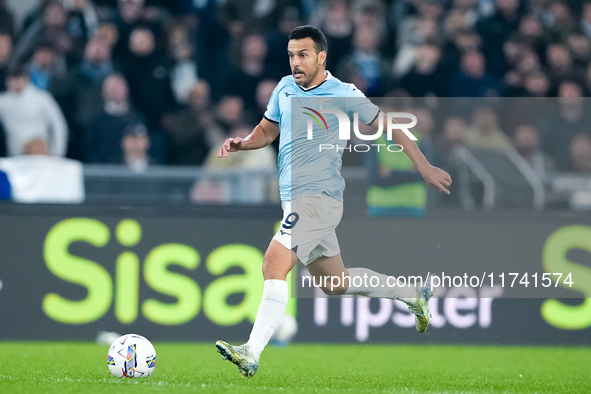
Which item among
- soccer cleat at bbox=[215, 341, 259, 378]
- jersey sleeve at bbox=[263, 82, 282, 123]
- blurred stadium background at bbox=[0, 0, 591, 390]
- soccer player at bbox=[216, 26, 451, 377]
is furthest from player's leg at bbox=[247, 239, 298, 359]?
blurred stadium background at bbox=[0, 0, 591, 390]

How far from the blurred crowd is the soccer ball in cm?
334

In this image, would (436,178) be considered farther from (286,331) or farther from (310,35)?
(286,331)

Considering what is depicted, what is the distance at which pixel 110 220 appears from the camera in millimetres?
9195

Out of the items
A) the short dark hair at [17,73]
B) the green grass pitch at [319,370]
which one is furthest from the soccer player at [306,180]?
the short dark hair at [17,73]

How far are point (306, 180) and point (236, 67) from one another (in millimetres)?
5069

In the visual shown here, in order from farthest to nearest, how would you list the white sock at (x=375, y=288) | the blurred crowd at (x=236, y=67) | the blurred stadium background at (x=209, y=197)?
the blurred crowd at (x=236, y=67), the blurred stadium background at (x=209, y=197), the white sock at (x=375, y=288)

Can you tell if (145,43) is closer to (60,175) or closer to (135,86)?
(135,86)

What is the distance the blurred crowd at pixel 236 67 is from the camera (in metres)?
10.3

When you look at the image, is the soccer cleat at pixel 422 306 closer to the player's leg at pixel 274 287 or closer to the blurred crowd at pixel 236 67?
the player's leg at pixel 274 287

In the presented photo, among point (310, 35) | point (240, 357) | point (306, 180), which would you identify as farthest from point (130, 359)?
point (310, 35)

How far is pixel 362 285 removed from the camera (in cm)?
692

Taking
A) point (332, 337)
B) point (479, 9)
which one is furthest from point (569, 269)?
point (479, 9)

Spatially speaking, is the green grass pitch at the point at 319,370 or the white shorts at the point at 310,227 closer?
the green grass pitch at the point at 319,370

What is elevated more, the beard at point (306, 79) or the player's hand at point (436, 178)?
the beard at point (306, 79)
